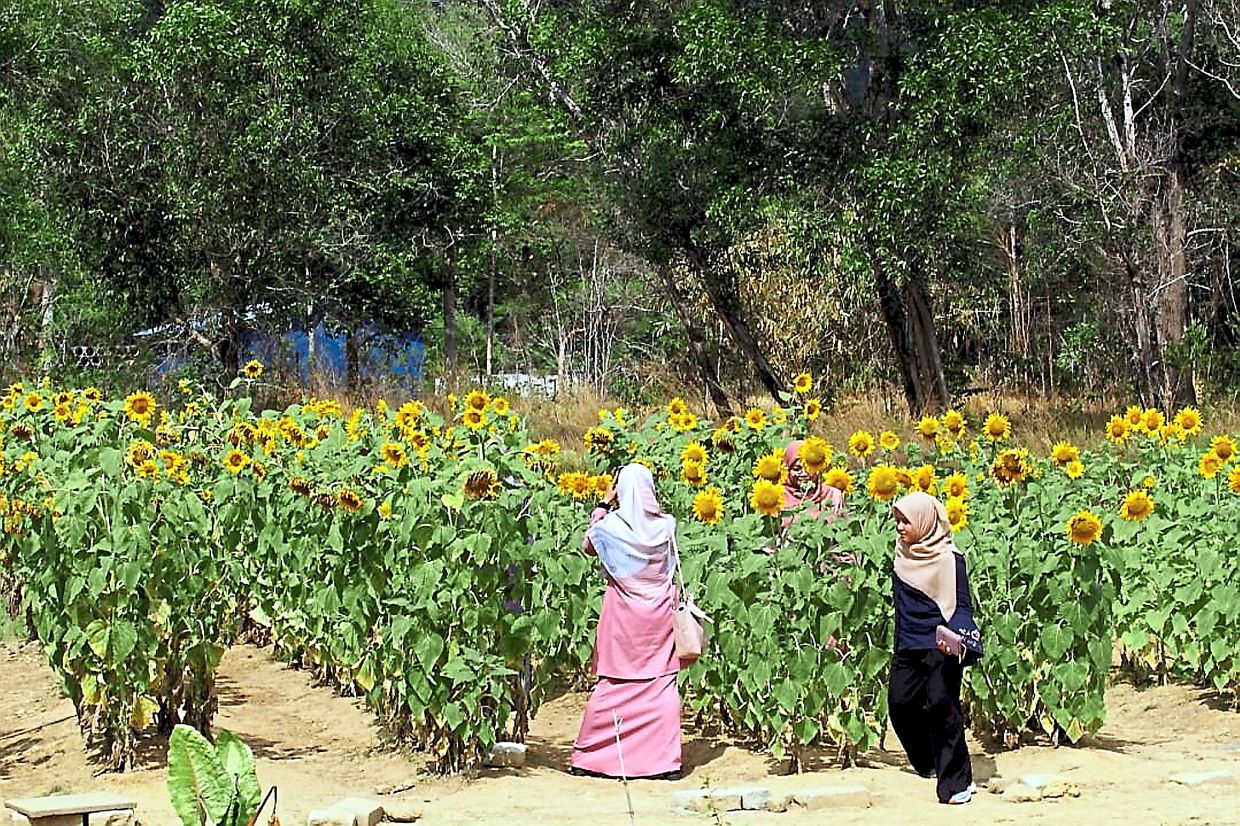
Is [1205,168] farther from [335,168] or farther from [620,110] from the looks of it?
[335,168]

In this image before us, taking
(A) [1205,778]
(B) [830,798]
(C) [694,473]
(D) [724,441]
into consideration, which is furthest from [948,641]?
(D) [724,441]

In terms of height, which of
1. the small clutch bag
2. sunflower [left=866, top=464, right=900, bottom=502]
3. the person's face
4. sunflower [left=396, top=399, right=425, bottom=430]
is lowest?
the small clutch bag

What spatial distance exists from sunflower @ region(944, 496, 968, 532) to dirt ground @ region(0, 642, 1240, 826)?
3.00 ft

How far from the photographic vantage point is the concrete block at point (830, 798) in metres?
5.61

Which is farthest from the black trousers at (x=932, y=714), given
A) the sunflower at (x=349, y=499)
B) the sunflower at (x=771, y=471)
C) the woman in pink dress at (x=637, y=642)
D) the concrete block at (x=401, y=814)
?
the sunflower at (x=349, y=499)

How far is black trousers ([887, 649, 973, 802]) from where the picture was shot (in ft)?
19.1

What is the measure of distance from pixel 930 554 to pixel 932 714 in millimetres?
555

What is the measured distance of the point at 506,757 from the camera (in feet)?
21.5

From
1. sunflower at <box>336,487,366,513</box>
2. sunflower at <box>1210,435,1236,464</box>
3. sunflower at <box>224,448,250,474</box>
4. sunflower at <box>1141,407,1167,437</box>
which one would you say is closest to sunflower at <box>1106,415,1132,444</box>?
sunflower at <box>1141,407,1167,437</box>

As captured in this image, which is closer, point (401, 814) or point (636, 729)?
point (401, 814)

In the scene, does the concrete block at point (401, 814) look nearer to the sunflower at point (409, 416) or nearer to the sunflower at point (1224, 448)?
the sunflower at point (409, 416)

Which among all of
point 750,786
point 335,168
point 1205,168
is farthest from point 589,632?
point 335,168

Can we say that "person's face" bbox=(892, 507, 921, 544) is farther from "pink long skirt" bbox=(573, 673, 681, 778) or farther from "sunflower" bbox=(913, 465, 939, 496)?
"pink long skirt" bbox=(573, 673, 681, 778)

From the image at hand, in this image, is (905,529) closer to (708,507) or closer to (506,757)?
(708,507)
